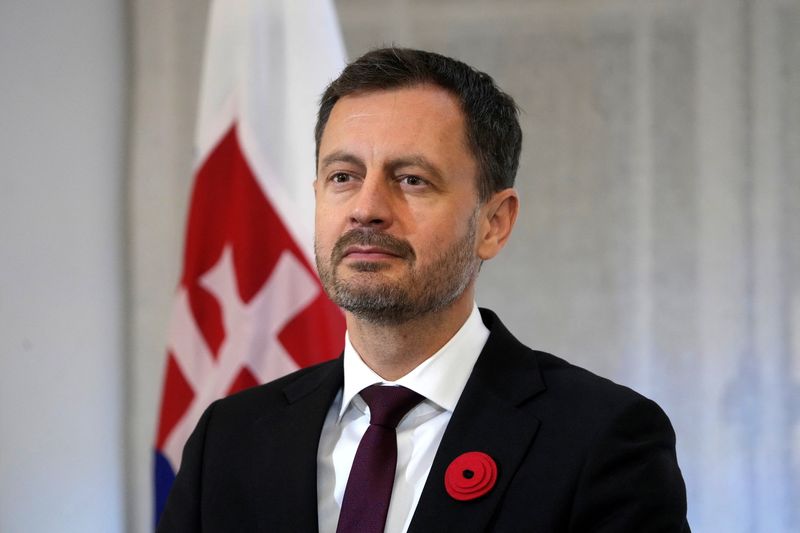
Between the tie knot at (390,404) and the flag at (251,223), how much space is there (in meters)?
0.98

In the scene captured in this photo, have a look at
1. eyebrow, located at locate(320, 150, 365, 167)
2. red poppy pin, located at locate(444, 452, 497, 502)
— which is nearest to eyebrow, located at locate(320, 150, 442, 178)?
eyebrow, located at locate(320, 150, 365, 167)

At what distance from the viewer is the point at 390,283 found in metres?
1.23

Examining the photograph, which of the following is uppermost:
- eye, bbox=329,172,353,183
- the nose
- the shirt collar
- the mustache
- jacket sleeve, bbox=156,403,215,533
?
eye, bbox=329,172,353,183

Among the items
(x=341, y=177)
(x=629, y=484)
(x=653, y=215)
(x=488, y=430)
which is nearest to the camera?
(x=629, y=484)

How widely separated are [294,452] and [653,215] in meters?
1.67

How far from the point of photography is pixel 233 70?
2350 mm

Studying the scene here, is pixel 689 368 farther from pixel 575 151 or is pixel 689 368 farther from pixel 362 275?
pixel 362 275

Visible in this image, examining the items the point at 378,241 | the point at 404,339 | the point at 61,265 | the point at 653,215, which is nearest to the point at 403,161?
the point at 378,241

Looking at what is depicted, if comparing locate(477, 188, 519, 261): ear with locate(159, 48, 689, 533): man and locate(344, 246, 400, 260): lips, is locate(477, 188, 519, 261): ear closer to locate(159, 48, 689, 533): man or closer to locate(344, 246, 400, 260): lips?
locate(159, 48, 689, 533): man

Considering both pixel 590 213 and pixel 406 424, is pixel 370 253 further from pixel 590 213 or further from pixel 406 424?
pixel 590 213

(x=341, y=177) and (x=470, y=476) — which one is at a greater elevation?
(x=341, y=177)

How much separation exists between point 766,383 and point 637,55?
39.4 inches

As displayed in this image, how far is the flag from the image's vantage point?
2271 mm

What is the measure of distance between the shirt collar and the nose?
206 millimetres
